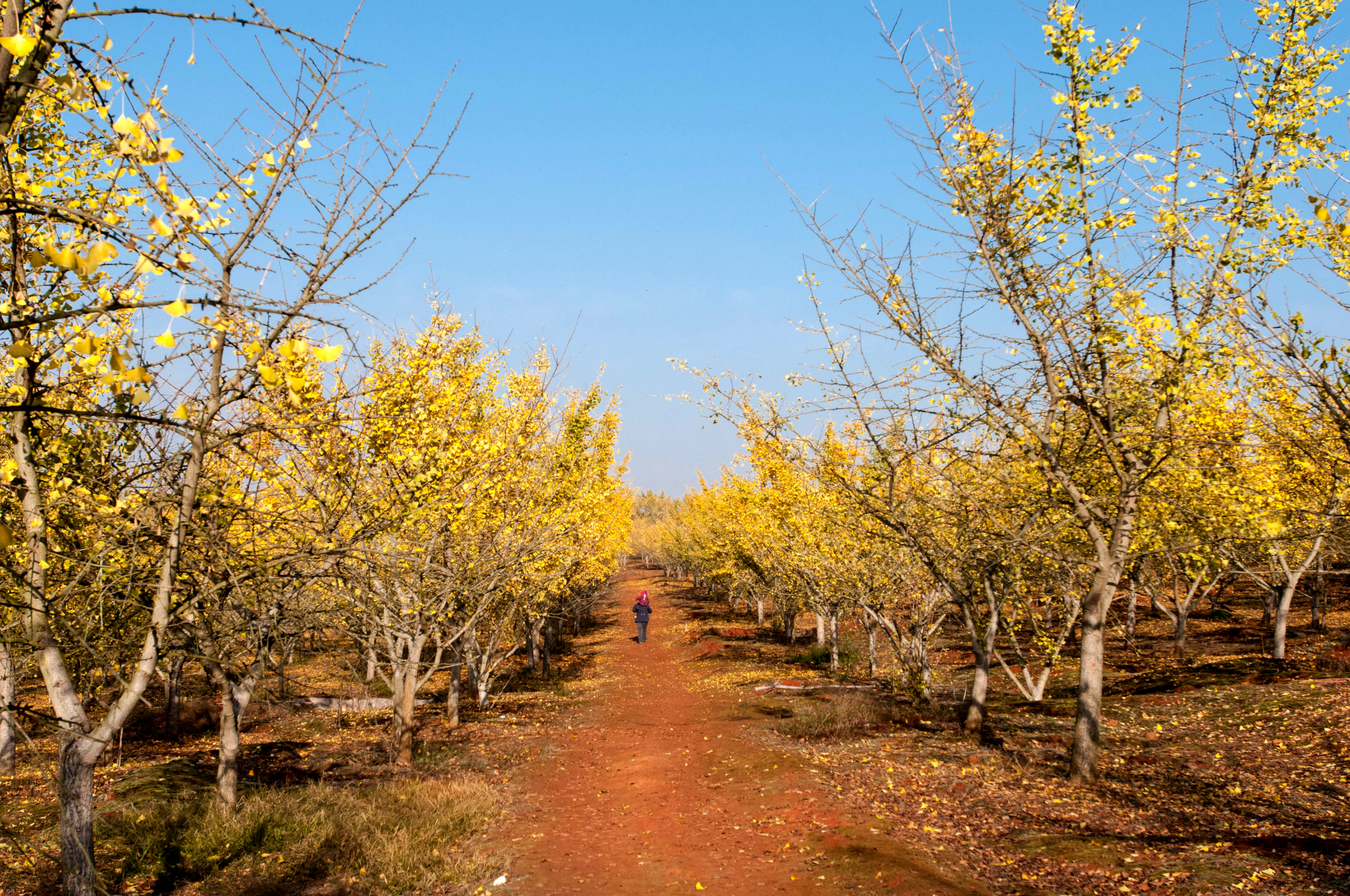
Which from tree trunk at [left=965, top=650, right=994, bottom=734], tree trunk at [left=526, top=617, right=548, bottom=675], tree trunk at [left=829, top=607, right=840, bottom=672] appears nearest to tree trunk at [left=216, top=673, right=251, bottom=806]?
tree trunk at [left=965, top=650, right=994, bottom=734]

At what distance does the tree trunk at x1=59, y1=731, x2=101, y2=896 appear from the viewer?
4195 mm

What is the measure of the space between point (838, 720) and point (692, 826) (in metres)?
4.70

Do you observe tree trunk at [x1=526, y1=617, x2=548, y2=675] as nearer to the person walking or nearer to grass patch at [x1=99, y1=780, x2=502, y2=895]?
the person walking

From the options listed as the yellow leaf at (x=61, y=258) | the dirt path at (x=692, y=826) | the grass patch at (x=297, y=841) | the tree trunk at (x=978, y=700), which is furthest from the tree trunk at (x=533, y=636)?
the yellow leaf at (x=61, y=258)

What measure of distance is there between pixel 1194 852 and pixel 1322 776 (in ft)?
11.1

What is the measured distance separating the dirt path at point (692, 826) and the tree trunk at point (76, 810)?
126 inches

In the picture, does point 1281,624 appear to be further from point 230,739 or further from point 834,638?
point 230,739

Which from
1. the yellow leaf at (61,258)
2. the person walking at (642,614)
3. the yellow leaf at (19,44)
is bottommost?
the person walking at (642,614)

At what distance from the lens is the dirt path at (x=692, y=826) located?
6.34 metres

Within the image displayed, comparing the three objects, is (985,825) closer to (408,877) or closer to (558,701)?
(408,877)

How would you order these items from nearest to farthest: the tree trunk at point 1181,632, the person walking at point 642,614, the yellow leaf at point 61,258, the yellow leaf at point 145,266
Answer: the yellow leaf at point 61,258
the yellow leaf at point 145,266
the tree trunk at point 1181,632
the person walking at point 642,614

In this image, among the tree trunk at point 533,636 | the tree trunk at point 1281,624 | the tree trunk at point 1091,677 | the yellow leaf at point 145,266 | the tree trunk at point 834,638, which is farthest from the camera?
the tree trunk at point 533,636

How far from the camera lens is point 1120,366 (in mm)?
7020

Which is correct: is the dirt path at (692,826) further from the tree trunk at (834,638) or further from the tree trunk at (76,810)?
the tree trunk at (834,638)
